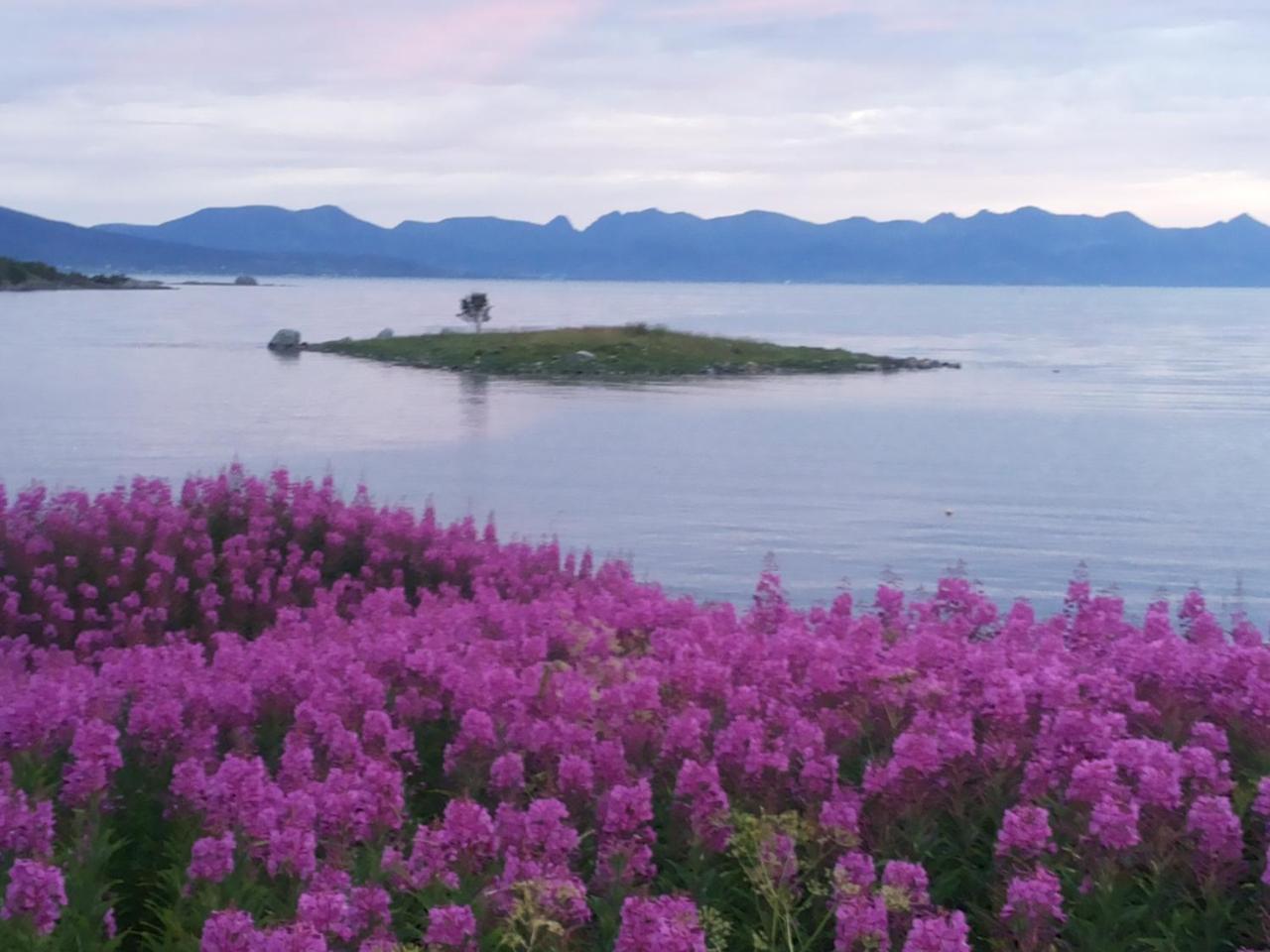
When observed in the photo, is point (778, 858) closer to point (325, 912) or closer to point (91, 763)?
point (325, 912)

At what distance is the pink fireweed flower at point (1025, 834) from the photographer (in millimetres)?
4324

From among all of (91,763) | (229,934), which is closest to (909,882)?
(229,934)

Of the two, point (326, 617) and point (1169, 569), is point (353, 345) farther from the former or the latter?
point (326, 617)

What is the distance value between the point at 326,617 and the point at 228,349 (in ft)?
189

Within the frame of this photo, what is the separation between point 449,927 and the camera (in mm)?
3812

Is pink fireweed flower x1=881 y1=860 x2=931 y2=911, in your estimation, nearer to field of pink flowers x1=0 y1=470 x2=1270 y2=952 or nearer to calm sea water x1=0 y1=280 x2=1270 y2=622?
field of pink flowers x1=0 y1=470 x2=1270 y2=952

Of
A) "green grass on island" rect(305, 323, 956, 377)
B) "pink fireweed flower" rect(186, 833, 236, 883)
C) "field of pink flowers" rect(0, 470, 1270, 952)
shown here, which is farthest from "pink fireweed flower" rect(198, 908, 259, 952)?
"green grass on island" rect(305, 323, 956, 377)

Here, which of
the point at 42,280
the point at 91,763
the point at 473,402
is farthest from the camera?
the point at 42,280

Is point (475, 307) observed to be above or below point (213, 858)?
above

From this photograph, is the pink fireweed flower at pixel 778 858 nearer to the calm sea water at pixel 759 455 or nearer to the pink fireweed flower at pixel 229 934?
the pink fireweed flower at pixel 229 934

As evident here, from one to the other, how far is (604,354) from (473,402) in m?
15.7

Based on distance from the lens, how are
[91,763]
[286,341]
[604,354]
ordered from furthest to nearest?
1. [286,341]
2. [604,354]
3. [91,763]

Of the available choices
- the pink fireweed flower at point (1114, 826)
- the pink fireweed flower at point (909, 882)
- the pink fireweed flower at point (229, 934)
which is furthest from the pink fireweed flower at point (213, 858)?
the pink fireweed flower at point (1114, 826)

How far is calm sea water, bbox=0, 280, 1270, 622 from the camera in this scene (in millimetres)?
17828
